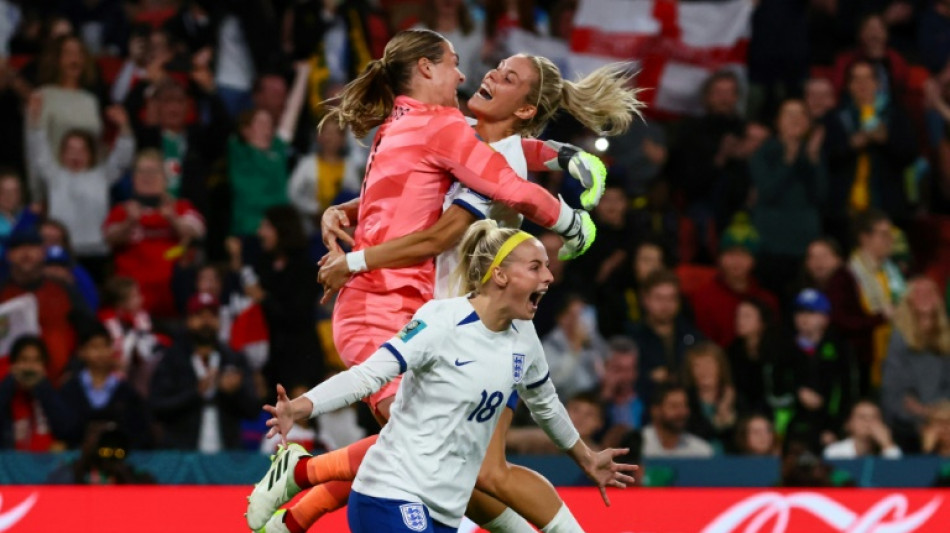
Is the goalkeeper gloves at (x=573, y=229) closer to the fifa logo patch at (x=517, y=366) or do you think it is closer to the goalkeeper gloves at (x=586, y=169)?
the goalkeeper gloves at (x=586, y=169)

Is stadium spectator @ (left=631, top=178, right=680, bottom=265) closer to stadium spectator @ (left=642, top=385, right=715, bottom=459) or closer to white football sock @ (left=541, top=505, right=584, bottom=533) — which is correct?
stadium spectator @ (left=642, top=385, right=715, bottom=459)

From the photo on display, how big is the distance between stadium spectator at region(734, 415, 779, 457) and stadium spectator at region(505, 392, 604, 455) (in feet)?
2.70

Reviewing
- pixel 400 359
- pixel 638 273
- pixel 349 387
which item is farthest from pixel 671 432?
pixel 349 387

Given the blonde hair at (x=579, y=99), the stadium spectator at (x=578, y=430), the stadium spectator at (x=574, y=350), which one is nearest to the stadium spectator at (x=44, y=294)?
the stadium spectator at (x=578, y=430)

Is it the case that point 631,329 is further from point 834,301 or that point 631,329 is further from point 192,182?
point 192,182

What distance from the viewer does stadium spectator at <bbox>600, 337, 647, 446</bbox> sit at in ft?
35.4

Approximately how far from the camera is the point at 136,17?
12773 millimetres

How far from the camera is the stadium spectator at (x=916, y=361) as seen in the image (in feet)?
36.3

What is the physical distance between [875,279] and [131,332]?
4.84 metres

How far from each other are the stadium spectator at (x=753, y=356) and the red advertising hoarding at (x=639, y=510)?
2985 mm

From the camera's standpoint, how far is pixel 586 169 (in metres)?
6.64

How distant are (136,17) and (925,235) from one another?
18.9ft

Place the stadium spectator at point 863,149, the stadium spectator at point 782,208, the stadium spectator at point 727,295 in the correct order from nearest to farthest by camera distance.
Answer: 1. the stadium spectator at point 727,295
2. the stadium spectator at point 782,208
3. the stadium spectator at point 863,149

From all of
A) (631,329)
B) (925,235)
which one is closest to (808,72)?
(925,235)
